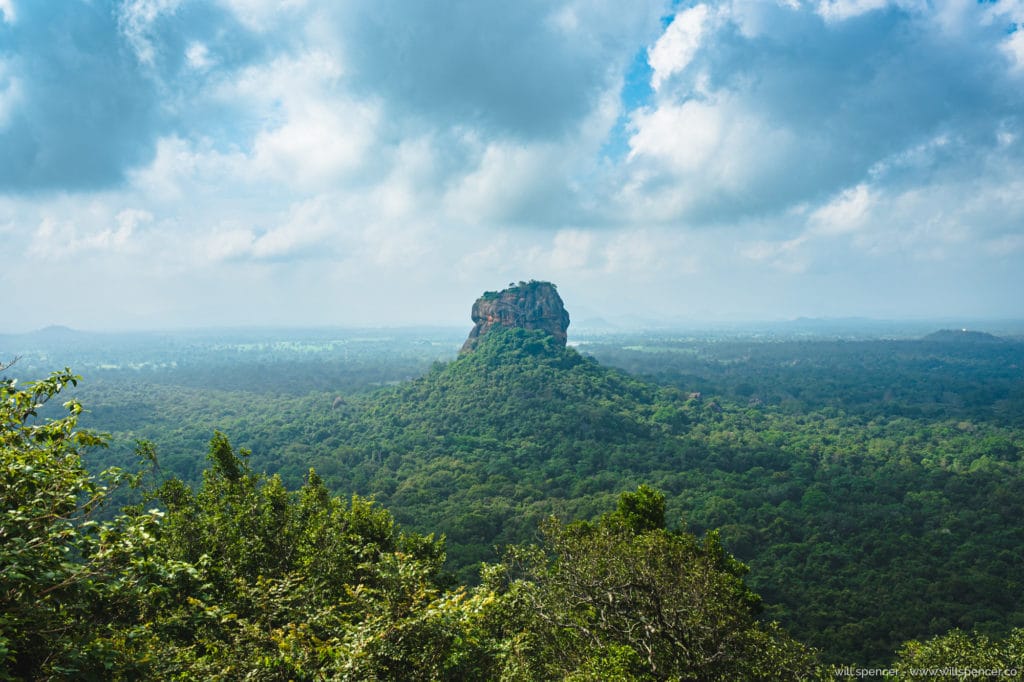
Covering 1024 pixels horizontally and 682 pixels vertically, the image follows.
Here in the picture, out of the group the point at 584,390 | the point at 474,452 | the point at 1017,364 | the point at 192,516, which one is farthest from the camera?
the point at 1017,364

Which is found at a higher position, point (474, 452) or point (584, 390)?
point (584, 390)

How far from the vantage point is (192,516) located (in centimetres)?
1697

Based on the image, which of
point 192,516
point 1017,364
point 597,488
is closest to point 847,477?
point 597,488

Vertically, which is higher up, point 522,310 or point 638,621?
point 522,310

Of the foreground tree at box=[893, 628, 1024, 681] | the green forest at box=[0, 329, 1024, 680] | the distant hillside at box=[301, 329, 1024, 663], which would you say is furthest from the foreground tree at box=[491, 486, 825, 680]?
the distant hillside at box=[301, 329, 1024, 663]

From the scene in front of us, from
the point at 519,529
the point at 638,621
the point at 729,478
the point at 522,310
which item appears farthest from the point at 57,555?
the point at 522,310

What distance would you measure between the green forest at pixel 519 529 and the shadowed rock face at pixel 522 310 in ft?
30.6

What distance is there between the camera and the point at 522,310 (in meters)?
114

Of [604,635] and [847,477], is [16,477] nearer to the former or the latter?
[604,635]

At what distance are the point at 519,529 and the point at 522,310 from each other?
234 ft

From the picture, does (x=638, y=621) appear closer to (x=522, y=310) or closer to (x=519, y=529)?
(x=519, y=529)

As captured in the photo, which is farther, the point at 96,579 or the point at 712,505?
the point at 712,505

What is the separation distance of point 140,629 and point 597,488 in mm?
57645

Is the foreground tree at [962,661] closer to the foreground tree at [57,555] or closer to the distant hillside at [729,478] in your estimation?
the distant hillside at [729,478]
